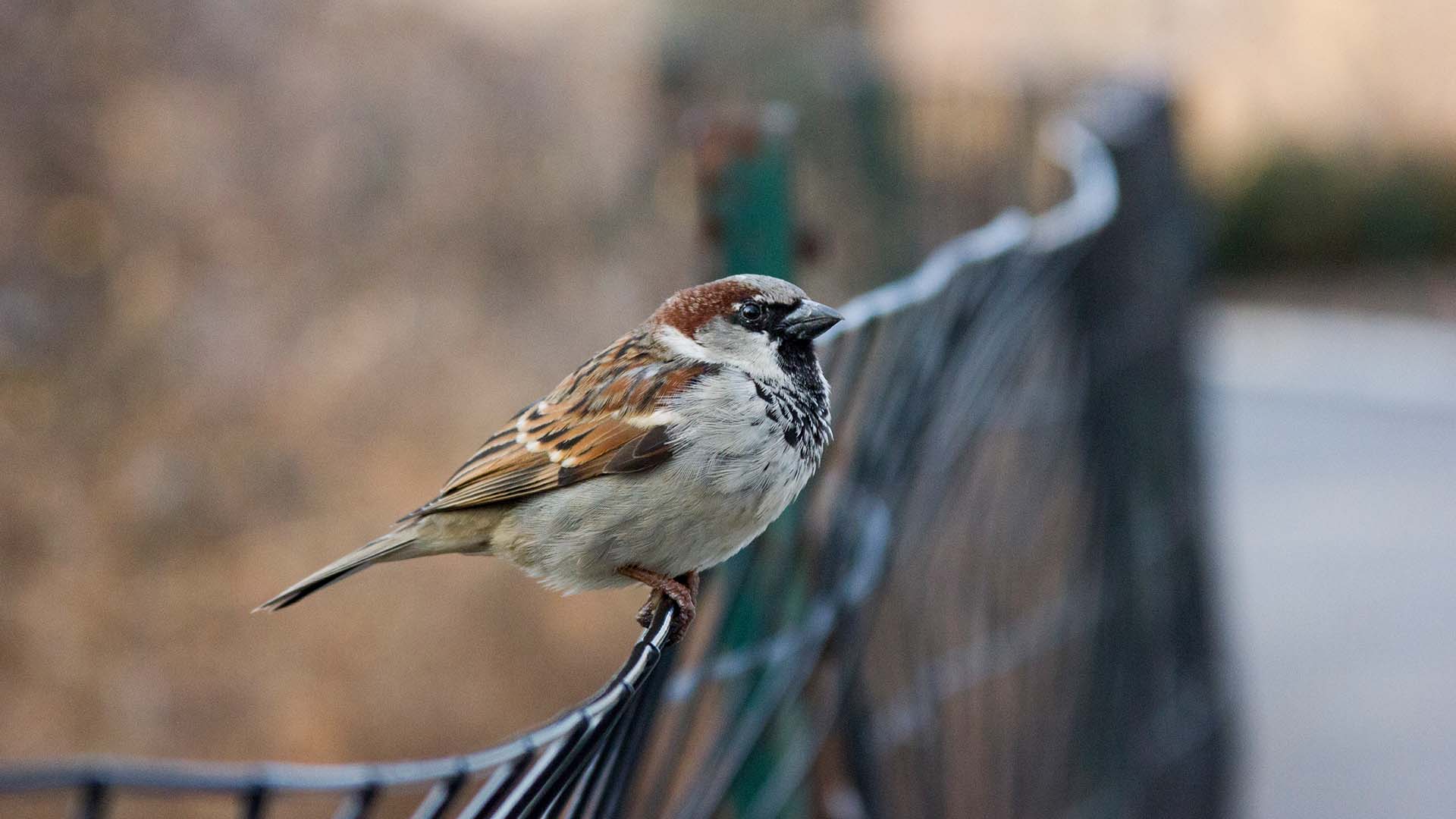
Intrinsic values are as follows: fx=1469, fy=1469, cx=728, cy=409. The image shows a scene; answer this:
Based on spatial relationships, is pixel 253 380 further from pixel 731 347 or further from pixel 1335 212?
pixel 1335 212

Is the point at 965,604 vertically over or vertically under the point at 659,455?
under

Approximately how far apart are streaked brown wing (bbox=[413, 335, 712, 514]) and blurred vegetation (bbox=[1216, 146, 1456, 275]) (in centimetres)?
1084

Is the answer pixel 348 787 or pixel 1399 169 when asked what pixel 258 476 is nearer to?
pixel 348 787

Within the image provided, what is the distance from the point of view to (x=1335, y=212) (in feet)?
36.1

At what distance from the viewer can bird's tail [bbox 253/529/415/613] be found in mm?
537

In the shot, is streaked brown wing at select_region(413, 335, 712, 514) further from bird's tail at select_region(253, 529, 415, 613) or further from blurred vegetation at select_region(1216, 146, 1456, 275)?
blurred vegetation at select_region(1216, 146, 1456, 275)

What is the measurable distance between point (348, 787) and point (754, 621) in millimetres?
1015

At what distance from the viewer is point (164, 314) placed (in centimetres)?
365

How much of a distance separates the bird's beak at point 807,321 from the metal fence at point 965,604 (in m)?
0.15

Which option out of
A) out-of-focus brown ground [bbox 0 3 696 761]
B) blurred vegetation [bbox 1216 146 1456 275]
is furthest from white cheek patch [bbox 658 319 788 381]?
blurred vegetation [bbox 1216 146 1456 275]

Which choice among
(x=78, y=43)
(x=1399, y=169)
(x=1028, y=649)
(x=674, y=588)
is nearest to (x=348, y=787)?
(x=674, y=588)

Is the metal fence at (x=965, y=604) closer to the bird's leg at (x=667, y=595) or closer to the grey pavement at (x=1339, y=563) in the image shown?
the bird's leg at (x=667, y=595)

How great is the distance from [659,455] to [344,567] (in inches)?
7.0

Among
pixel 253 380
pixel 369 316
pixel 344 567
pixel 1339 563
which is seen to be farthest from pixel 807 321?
pixel 1339 563
